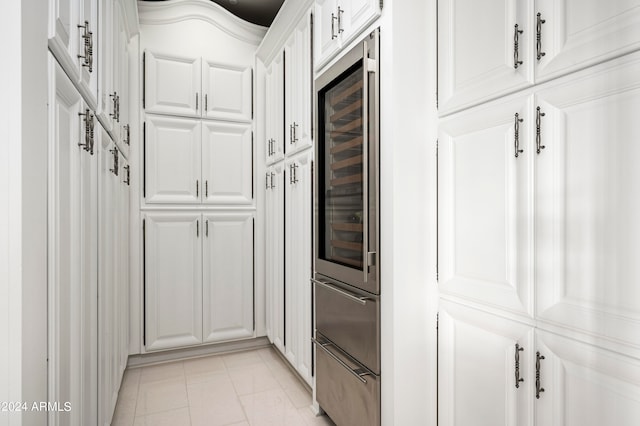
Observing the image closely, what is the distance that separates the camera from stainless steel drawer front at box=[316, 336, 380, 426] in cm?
159

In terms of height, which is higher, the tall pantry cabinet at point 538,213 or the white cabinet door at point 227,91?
the white cabinet door at point 227,91

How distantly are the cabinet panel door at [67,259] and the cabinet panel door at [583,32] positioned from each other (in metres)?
1.28

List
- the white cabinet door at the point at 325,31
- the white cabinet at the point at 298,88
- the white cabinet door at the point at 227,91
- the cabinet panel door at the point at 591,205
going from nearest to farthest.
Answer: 1. the cabinet panel door at the point at 591,205
2. the white cabinet door at the point at 325,31
3. the white cabinet at the point at 298,88
4. the white cabinet door at the point at 227,91

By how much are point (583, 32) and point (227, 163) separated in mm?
2560

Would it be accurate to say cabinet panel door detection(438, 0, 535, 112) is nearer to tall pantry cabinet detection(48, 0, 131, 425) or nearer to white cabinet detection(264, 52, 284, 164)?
tall pantry cabinet detection(48, 0, 131, 425)

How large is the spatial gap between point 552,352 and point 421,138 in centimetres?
83

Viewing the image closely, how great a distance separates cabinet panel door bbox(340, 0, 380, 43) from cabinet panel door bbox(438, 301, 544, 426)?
116cm

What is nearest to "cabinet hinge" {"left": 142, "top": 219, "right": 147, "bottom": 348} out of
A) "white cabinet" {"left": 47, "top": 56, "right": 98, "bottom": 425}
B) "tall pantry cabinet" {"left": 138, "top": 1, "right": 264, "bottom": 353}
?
"tall pantry cabinet" {"left": 138, "top": 1, "right": 264, "bottom": 353}

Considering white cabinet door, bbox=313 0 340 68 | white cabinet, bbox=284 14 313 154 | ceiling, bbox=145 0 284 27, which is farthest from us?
ceiling, bbox=145 0 284 27

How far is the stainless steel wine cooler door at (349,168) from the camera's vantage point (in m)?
1.57

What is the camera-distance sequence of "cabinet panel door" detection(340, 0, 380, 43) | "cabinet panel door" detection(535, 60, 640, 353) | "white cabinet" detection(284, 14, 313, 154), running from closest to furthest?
"cabinet panel door" detection(535, 60, 640, 353) < "cabinet panel door" detection(340, 0, 380, 43) < "white cabinet" detection(284, 14, 313, 154)

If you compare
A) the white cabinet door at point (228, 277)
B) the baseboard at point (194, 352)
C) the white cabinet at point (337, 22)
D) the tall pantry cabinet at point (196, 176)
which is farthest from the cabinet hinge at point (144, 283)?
the white cabinet at point (337, 22)

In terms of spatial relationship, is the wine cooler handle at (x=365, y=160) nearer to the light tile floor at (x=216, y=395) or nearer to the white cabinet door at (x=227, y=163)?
the light tile floor at (x=216, y=395)
